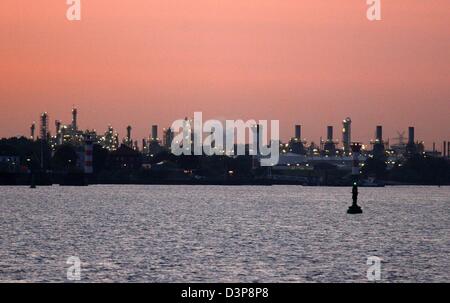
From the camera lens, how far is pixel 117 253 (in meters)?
58.7

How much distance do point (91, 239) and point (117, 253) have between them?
1224 centimetres

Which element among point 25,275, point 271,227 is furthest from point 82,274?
point 271,227

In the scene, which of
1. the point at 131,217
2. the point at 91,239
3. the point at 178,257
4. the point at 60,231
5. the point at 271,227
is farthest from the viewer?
the point at 131,217

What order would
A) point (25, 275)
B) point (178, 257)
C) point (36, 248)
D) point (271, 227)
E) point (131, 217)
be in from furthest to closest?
point (131, 217) < point (271, 227) < point (36, 248) < point (178, 257) < point (25, 275)
